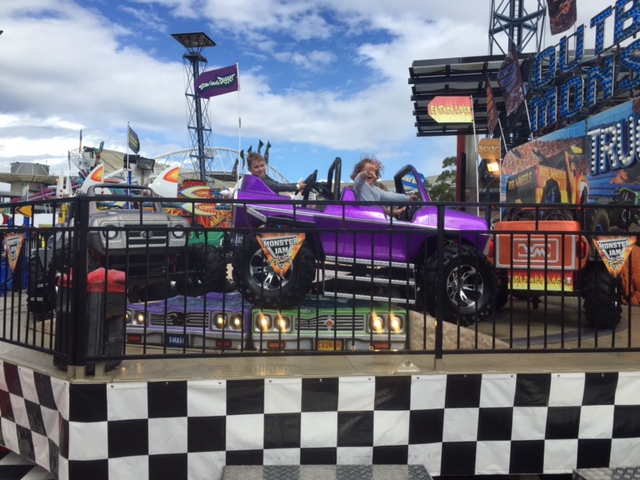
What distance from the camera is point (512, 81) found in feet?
45.6

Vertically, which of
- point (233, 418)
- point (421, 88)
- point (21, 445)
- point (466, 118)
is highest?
point (421, 88)

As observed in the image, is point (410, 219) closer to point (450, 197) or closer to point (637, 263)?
point (637, 263)

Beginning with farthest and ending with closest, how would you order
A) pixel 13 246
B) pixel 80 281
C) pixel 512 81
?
1. pixel 512 81
2. pixel 13 246
3. pixel 80 281

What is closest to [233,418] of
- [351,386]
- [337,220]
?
[351,386]

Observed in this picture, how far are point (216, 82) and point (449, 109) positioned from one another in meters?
7.71

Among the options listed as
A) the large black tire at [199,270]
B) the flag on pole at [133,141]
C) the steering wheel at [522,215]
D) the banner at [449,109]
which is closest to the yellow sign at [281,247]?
the large black tire at [199,270]

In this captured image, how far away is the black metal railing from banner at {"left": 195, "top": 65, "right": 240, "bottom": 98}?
40.2ft

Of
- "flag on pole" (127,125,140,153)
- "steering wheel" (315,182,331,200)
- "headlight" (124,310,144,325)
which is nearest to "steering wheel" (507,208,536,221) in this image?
"steering wheel" (315,182,331,200)

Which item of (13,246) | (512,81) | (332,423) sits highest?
(512,81)

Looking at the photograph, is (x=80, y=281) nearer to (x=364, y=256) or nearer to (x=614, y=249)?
(x=364, y=256)

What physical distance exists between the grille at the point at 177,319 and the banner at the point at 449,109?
1202 centimetres

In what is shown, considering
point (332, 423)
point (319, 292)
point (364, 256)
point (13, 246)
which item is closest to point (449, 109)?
point (364, 256)

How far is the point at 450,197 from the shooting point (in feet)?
94.7

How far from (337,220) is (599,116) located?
546 cm
